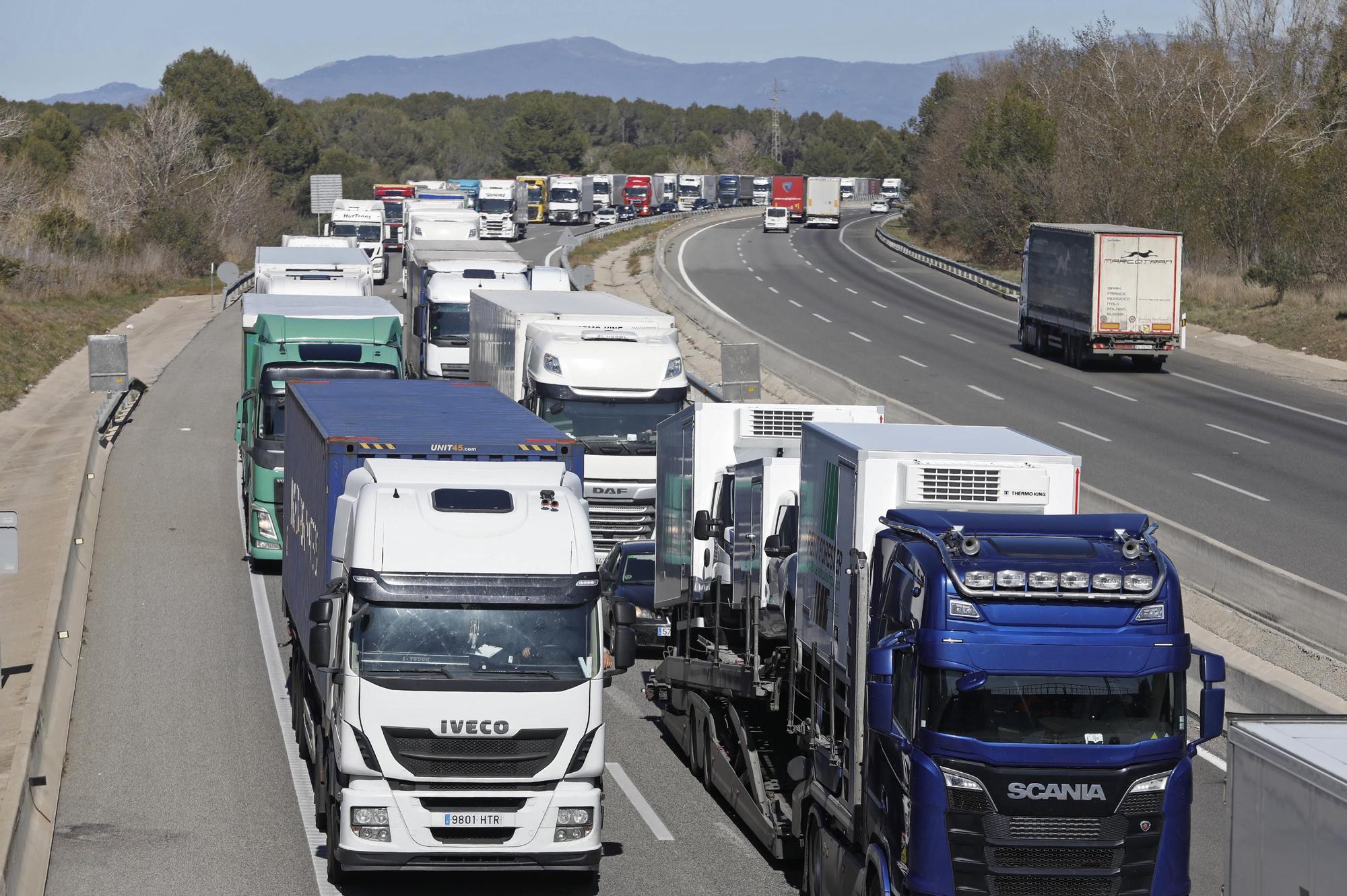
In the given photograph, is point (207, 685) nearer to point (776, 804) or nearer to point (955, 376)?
point (776, 804)

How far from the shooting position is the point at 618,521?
2238 cm

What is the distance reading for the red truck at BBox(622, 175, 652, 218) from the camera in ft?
408

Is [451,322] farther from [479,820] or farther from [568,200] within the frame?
[568,200]

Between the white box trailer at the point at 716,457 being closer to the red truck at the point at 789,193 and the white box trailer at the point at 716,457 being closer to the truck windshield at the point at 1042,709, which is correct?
the truck windshield at the point at 1042,709

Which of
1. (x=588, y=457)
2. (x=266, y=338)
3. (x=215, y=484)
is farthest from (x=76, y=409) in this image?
(x=588, y=457)

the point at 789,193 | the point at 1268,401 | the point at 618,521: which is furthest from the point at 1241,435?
the point at 789,193

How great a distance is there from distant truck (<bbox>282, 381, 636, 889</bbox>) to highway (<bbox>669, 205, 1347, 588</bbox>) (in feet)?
38.5

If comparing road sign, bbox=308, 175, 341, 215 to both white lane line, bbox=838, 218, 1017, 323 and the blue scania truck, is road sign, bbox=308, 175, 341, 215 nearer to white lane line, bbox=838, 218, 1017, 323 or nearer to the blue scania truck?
white lane line, bbox=838, 218, 1017, 323

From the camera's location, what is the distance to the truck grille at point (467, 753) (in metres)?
10.8

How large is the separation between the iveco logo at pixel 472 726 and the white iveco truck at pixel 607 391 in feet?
35.2

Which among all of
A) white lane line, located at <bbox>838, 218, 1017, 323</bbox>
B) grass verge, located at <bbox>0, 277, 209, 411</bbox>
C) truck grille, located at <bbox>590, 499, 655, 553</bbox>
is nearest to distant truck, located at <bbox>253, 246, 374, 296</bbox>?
grass verge, located at <bbox>0, 277, 209, 411</bbox>

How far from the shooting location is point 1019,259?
78.2m

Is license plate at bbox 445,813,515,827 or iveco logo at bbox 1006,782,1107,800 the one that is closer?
iveco logo at bbox 1006,782,1107,800

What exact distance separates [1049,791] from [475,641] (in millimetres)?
4200
